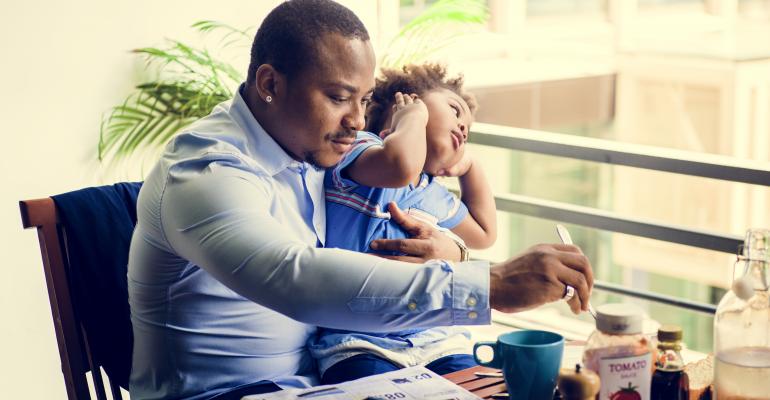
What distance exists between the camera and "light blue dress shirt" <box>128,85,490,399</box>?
1.29 meters

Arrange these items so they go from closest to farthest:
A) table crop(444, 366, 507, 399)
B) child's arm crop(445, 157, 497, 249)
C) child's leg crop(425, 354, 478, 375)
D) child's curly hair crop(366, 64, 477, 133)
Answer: table crop(444, 366, 507, 399) → child's leg crop(425, 354, 478, 375) → child's curly hair crop(366, 64, 477, 133) → child's arm crop(445, 157, 497, 249)

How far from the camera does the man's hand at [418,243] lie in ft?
5.70

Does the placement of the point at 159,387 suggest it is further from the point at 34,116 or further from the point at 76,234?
the point at 34,116

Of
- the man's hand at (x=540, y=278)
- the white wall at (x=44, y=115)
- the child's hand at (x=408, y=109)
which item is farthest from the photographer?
the white wall at (x=44, y=115)

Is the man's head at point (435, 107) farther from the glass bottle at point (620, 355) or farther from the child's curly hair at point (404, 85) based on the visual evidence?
the glass bottle at point (620, 355)

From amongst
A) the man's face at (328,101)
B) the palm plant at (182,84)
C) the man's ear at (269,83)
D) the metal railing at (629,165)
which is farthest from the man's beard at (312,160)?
the palm plant at (182,84)

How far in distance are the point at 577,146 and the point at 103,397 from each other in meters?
1.59

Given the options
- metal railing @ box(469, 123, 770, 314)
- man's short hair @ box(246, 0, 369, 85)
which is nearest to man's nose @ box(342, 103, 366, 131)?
man's short hair @ box(246, 0, 369, 85)

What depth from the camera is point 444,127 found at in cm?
197

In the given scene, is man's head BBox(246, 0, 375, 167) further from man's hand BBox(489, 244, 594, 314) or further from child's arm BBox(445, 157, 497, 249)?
child's arm BBox(445, 157, 497, 249)

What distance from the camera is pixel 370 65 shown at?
1602 millimetres

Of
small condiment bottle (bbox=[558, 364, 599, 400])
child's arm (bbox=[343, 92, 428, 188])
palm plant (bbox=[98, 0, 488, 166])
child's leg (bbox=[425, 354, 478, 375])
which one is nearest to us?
small condiment bottle (bbox=[558, 364, 599, 400])

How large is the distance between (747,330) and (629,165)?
4.35 feet

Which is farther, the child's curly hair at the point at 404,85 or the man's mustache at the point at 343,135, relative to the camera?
the child's curly hair at the point at 404,85
